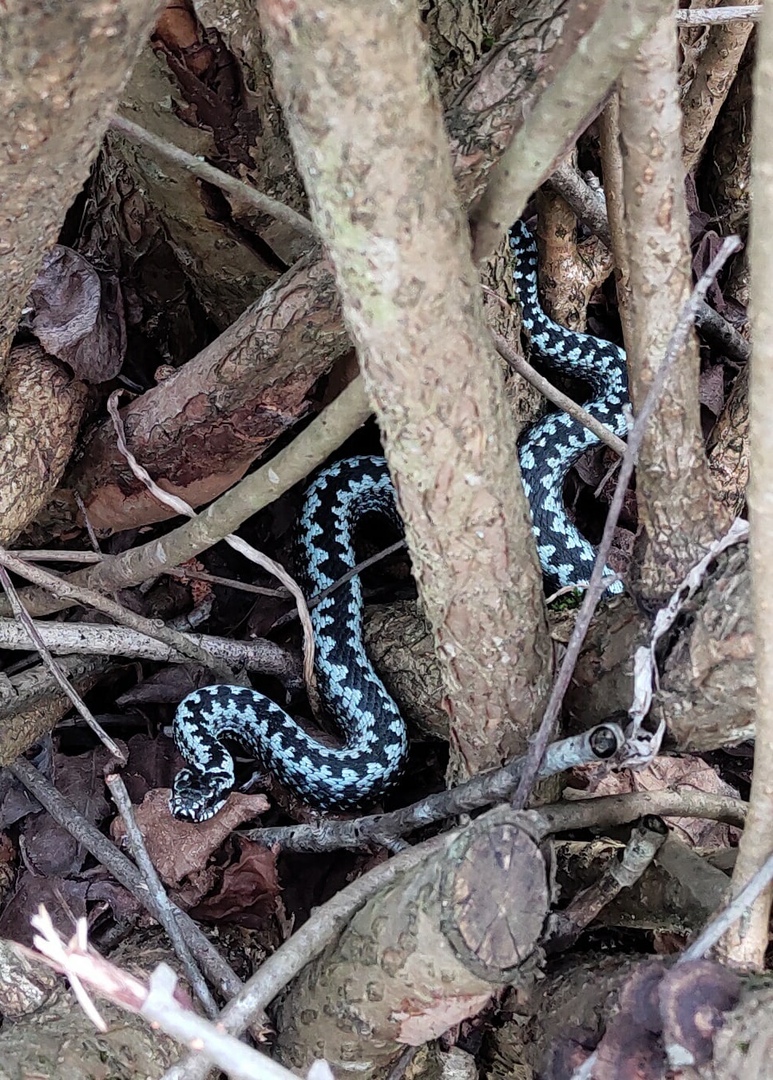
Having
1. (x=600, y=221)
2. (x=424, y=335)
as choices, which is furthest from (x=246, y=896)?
(x=600, y=221)

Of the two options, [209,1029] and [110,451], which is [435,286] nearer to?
[209,1029]

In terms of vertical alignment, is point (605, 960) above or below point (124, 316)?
below

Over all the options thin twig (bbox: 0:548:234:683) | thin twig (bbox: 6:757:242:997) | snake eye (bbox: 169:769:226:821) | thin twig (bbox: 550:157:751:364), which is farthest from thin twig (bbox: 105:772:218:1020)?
thin twig (bbox: 550:157:751:364)

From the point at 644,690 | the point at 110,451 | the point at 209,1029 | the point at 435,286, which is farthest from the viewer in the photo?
the point at 110,451

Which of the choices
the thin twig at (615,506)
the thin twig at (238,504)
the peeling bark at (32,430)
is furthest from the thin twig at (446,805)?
the peeling bark at (32,430)

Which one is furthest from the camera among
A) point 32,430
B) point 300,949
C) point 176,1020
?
point 32,430

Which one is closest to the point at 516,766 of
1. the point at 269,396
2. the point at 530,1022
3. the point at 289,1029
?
the point at 530,1022

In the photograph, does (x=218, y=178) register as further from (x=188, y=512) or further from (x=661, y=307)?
(x=661, y=307)
